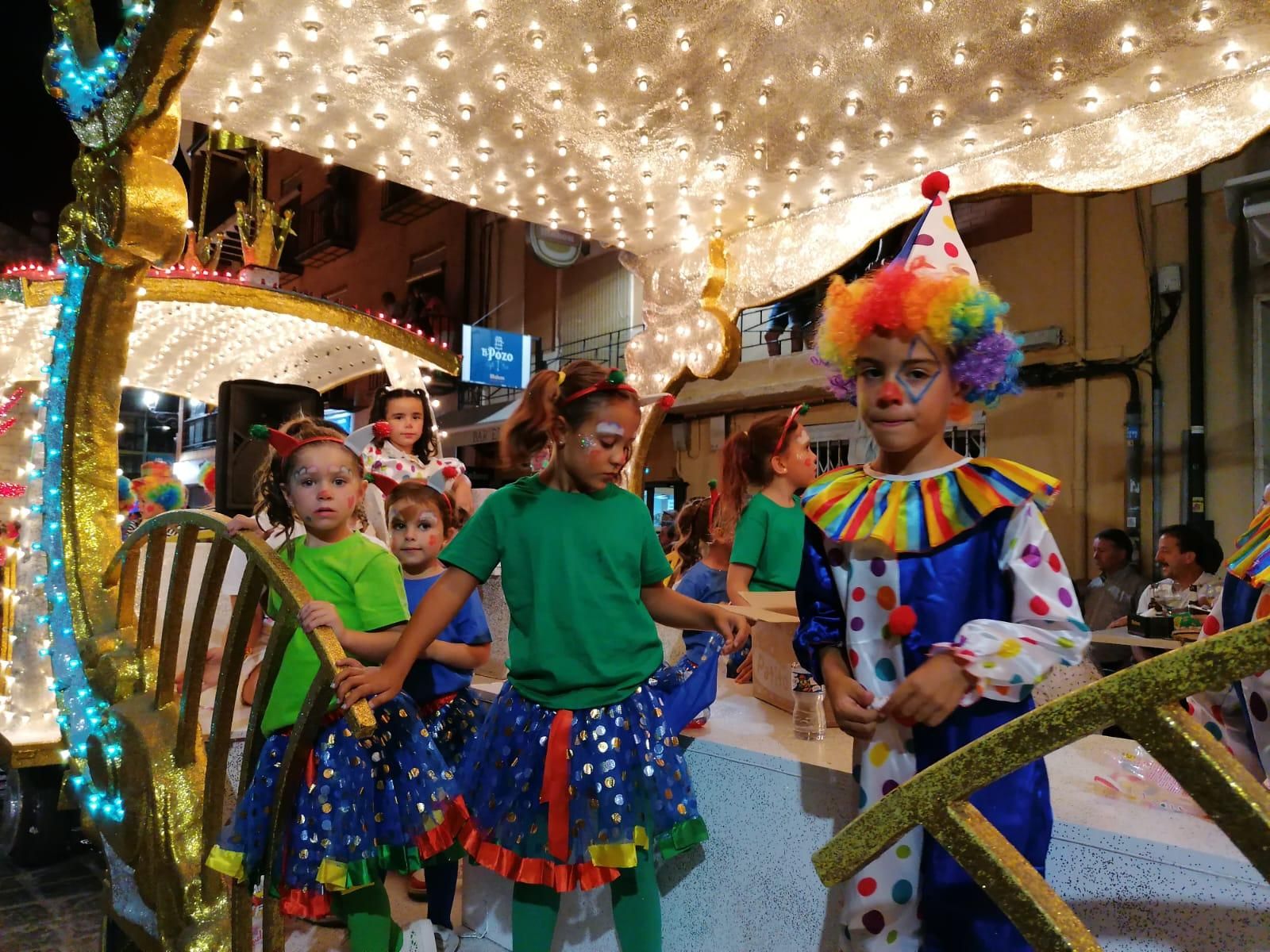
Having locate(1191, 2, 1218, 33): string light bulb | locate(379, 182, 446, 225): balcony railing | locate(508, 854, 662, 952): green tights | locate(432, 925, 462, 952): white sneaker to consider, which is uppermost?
locate(379, 182, 446, 225): balcony railing

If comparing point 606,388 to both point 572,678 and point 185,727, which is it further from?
point 185,727

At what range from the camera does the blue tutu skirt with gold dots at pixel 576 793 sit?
180cm

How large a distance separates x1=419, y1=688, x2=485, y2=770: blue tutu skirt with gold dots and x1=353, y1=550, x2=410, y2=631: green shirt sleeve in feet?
1.59

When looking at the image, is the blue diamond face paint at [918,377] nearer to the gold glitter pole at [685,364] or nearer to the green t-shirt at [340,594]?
the green t-shirt at [340,594]

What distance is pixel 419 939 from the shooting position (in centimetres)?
215

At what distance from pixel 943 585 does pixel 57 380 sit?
2.71m

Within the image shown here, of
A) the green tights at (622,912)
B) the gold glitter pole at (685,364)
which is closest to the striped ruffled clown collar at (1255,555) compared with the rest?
the green tights at (622,912)

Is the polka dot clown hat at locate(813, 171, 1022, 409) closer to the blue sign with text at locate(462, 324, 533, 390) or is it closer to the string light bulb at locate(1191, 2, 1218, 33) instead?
the string light bulb at locate(1191, 2, 1218, 33)

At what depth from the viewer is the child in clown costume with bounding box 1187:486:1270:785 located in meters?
1.53

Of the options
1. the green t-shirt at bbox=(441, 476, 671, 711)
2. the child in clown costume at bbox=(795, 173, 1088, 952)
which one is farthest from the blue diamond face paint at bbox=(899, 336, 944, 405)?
the green t-shirt at bbox=(441, 476, 671, 711)

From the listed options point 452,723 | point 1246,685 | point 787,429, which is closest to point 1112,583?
point 787,429

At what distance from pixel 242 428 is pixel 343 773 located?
4.08 m

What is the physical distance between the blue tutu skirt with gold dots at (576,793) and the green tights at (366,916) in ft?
0.99

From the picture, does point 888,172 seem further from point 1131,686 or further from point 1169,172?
point 1131,686
